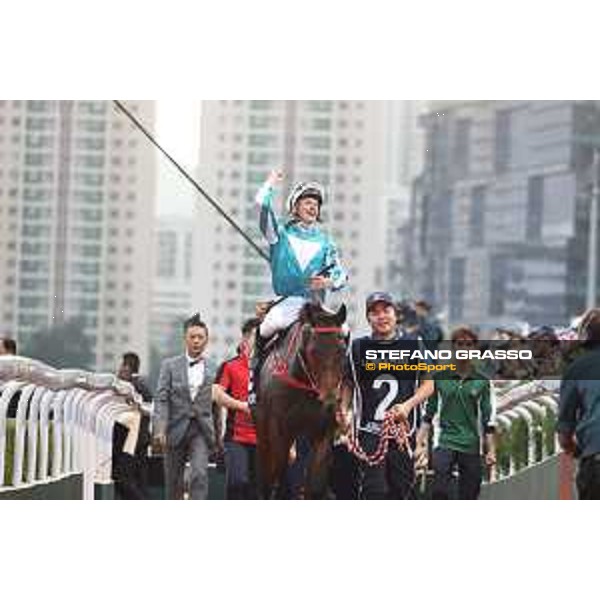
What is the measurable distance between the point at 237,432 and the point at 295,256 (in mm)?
775

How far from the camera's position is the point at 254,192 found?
517 inches

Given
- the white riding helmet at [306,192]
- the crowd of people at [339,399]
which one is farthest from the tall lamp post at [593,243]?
the white riding helmet at [306,192]

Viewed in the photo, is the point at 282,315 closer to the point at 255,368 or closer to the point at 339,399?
the point at 255,368

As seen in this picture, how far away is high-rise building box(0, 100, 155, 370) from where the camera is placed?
515 inches

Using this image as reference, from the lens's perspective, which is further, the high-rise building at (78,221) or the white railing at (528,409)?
the white railing at (528,409)

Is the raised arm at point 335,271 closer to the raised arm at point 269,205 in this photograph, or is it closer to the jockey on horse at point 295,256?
the jockey on horse at point 295,256

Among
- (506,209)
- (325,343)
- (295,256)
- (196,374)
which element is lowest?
(196,374)

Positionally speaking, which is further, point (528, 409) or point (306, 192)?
point (528, 409)

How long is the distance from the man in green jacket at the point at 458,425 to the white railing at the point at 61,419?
3.98 feet

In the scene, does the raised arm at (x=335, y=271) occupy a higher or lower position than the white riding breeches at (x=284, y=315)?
higher

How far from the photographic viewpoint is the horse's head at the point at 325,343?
1312 cm

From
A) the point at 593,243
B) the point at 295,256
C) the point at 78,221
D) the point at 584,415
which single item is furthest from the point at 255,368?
the point at 593,243
